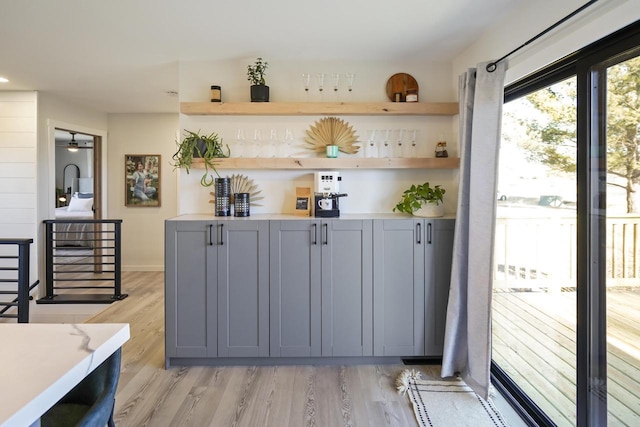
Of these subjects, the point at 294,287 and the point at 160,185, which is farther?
the point at 160,185

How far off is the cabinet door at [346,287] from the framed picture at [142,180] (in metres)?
4.08

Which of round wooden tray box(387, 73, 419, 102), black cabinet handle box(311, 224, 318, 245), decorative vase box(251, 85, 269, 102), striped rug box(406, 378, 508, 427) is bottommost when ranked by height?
striped rug box(406, 378, 508, 427)

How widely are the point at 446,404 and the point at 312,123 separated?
2.31 meters

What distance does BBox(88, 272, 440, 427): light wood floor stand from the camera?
224 cm

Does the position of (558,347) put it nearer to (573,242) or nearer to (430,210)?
(573,242)

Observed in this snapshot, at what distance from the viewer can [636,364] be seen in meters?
1.60

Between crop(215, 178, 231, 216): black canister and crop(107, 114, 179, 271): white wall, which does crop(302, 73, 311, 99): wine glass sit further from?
crop(107, 114, 179, 271): white wall

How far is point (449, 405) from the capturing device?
94.2 inches

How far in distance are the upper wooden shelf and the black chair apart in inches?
93.2

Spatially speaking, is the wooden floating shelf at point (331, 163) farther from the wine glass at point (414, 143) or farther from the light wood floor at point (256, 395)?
the light wood floor at point (256, 395)

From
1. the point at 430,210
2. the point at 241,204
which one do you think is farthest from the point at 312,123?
the point at 430,210

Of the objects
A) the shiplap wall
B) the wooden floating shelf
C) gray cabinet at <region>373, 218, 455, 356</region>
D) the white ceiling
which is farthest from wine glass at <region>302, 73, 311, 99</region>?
the shiplap wall

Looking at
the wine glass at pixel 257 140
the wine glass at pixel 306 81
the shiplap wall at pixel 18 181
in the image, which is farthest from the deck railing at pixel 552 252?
the shiplap wall at pixel 18 181

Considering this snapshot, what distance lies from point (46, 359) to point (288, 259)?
1.98m
